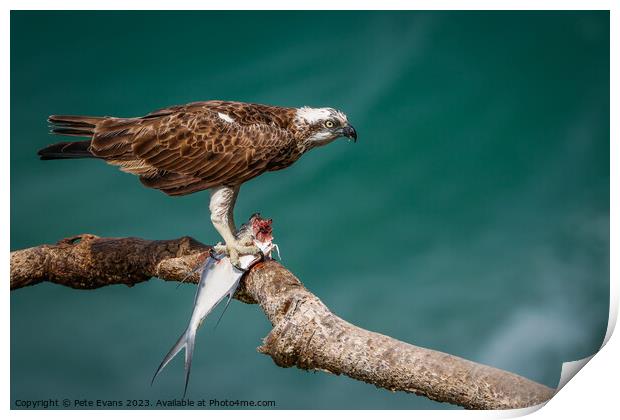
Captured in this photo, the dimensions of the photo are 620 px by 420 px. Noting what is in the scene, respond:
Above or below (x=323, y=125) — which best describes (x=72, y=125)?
below

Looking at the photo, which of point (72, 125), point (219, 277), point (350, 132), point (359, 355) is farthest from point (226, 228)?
point (359, 355)

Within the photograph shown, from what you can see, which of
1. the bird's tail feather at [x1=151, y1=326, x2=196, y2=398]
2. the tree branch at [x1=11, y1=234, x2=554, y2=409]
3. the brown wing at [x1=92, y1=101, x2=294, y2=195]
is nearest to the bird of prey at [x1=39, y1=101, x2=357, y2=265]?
the brown wing at [x1=92, y1=101, x2=294, y2=195]

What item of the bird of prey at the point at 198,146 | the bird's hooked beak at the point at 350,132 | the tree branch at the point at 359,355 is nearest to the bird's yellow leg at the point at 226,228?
the bird of prey at the point at 198,146

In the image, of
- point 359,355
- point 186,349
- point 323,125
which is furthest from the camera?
point 323,125

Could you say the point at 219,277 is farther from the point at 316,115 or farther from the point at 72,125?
the point at 72,125

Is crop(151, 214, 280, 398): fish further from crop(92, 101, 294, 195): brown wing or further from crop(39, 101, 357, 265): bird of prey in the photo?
crop(92, 101, 294, 195): brown wing

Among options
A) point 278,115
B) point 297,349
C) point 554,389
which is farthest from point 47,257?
point 554,389

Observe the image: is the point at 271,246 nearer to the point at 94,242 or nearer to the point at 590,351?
the point at 94,242
